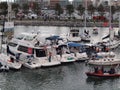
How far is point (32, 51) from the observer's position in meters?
40.6

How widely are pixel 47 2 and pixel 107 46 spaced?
13787cm

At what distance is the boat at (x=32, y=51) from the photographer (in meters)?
39.5

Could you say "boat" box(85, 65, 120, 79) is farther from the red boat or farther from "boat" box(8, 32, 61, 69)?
"boat" box(8, 32, 61, 69)

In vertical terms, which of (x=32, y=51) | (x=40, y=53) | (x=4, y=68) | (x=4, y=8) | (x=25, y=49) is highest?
(x=4, y=8)

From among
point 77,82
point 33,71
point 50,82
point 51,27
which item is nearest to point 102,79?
point 77,82

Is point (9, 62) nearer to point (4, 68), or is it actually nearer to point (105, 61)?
point (4, 68)

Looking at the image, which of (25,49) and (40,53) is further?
(25,49)

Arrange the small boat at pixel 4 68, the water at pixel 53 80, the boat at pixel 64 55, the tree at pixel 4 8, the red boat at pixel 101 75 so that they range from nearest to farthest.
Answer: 1. the water at pixel 53 80
2. the red boat at pixel 101 75
3. the small boat at pixel 4 68
4. the boat at pixel 64 55
5. the tree at pixel 4 8

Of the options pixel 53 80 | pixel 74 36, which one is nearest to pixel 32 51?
pixel 53 80

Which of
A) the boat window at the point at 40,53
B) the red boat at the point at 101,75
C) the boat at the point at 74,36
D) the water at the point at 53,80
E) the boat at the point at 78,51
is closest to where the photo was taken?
the water at the point at 53,80

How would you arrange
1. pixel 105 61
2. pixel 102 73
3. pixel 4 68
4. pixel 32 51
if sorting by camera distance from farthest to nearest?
pixel 32 51, pixel 105 61, pixel 4 68, pixel 102 73

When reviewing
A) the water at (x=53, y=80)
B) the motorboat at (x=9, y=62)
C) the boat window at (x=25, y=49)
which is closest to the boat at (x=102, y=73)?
the water at (x=53, y=80)

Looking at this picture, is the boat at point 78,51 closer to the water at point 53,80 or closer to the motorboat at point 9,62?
the water at point 53,80

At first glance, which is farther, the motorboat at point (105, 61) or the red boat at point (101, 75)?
the motorboat at point (105, 61)
